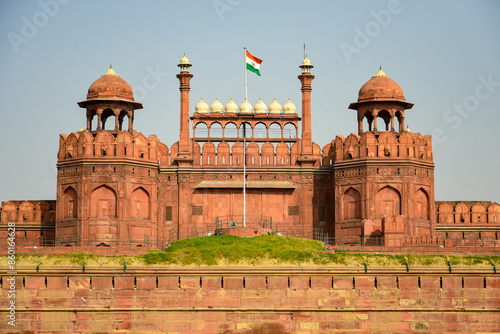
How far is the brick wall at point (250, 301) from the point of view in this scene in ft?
172

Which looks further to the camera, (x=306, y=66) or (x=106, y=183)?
(x=306, y=66)

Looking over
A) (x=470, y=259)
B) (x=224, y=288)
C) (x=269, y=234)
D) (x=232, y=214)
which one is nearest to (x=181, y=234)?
(x=232, y=214)

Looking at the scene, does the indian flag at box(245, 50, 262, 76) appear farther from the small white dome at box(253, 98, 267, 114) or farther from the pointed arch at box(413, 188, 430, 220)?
the pointed arch at box(413, 188, 430, 220)

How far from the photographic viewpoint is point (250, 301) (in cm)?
5247

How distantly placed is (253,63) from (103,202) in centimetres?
1244

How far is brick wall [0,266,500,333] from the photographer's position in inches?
2058

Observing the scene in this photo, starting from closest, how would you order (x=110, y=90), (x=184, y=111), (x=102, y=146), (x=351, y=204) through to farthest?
1. (x=351, y=204)
2. (x=102, y=146)
3. (x=110, y=90)
4. (x=184, y=111)

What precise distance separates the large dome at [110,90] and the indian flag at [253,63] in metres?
8.05

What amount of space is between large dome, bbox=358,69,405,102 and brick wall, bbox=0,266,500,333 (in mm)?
16208

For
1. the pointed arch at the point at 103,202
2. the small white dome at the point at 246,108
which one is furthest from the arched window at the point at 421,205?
the pointed arch at the point at 103,202

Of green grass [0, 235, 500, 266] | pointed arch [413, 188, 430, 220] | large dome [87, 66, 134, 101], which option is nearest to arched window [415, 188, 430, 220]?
pointed arch [413, 188, 430, 220]

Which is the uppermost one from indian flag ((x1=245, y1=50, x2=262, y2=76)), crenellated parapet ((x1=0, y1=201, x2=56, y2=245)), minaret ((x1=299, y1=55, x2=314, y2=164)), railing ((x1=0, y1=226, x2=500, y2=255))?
indian flag ((x1=245, y1=50, x2=262, y2=76))

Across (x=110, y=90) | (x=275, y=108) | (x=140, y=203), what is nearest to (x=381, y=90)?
(x=275, y=108)

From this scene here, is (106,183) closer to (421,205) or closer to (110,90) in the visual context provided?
(110,90)
